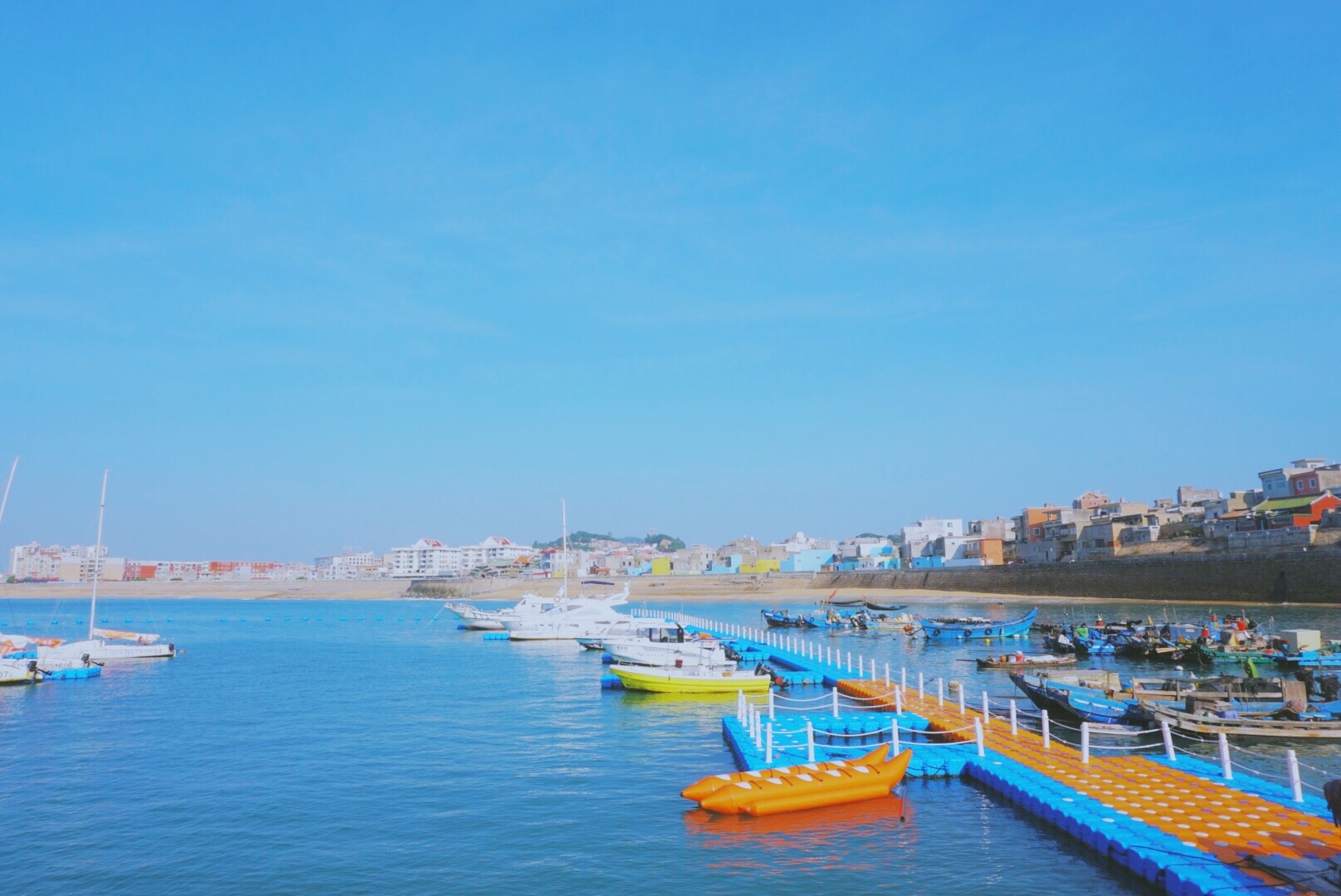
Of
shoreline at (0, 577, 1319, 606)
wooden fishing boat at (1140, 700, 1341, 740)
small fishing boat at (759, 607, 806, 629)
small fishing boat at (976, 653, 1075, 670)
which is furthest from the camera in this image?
shoreline at (0, 577, 1319, 606)

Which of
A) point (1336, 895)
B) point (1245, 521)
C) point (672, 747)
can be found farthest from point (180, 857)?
point (1245, 521)

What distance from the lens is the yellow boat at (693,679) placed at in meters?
39.2

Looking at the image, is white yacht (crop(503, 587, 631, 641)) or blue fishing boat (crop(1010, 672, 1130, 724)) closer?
blue fishing boat (crop(1010, 672, 1130, 724))

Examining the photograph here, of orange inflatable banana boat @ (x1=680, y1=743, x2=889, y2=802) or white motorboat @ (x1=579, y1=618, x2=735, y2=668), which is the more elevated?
white motorboat @ (x1=579, y1=618, x2=735, y2=668)

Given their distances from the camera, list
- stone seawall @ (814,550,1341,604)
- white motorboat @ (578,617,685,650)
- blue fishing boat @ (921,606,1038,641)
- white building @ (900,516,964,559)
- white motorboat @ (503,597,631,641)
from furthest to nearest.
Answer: white building @ (900,516,964,559) < stone seawall @ (814,550,1341,604) < white motorboat @ (503,597,631,641) < blue fishing boat @ (921,606,1038,641) < white motorboat @ (578,617,685,650)

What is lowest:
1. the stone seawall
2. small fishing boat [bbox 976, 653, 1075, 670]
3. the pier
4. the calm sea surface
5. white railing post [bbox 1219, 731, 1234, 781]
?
the calm sea surface

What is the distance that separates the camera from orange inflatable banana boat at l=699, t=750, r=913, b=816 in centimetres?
2022

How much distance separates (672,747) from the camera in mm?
29031

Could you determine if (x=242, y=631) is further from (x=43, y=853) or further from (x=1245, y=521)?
Result: (x=1245, y=521)

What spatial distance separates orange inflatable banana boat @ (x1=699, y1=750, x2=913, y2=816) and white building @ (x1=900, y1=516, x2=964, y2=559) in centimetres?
16700

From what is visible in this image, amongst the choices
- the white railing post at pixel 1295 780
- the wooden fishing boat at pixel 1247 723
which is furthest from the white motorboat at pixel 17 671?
the white railing post at pixel 1295 780

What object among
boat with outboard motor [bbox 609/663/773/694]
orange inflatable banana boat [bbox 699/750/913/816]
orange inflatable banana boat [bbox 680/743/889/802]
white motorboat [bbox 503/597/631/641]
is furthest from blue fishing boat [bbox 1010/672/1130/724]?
white motorboat [bbox 503/597/631/641]

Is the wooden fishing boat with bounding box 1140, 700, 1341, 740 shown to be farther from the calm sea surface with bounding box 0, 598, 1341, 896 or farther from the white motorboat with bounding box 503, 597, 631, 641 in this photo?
the white motorboat with bounding box 503, 597, 631, 641

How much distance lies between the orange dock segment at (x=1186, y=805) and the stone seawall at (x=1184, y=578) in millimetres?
70539
